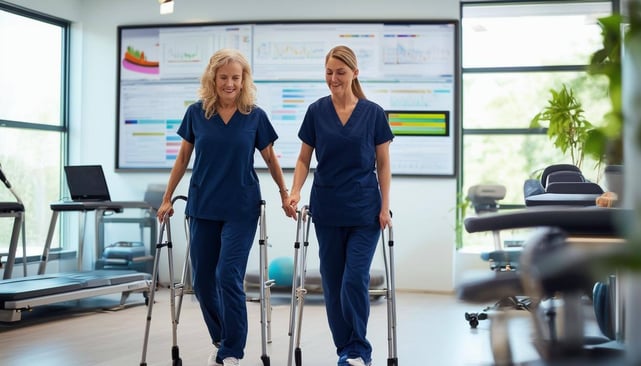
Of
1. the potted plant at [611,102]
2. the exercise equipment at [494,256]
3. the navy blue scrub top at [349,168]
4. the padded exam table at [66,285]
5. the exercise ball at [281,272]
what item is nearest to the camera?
the potted plant at [611,102]

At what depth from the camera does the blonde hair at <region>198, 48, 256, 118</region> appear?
3.69m

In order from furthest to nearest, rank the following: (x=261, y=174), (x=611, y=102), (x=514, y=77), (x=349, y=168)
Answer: (x=261, y=174)
(x=514, y=77)
(x=349, y=168)
(x=611, y=102)

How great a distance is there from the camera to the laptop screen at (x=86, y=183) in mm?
6609

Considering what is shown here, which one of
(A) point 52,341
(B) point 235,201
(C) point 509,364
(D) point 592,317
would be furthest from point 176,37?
(C) point 509,364

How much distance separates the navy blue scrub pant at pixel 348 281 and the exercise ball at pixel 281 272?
299cm

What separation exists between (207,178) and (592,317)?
2040 mm

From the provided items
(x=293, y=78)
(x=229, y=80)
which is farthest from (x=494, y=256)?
(x=293, y=78)

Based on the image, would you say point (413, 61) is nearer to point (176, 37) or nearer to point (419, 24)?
point (419, 24)

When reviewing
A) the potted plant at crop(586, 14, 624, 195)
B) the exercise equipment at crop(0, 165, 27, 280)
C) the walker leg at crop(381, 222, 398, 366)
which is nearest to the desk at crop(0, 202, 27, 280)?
the exercise equipment at crop(0, 165, 27, 280)

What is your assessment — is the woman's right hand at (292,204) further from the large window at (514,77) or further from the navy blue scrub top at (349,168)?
the large window at (514,77)

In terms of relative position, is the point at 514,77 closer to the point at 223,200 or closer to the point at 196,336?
the point at 196,336

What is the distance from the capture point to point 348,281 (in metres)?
3.42

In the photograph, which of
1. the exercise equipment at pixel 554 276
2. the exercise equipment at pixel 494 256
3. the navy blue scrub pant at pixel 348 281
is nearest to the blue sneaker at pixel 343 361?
the navy blue scrub pant at pixel 348 281

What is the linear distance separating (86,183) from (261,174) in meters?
1.76
